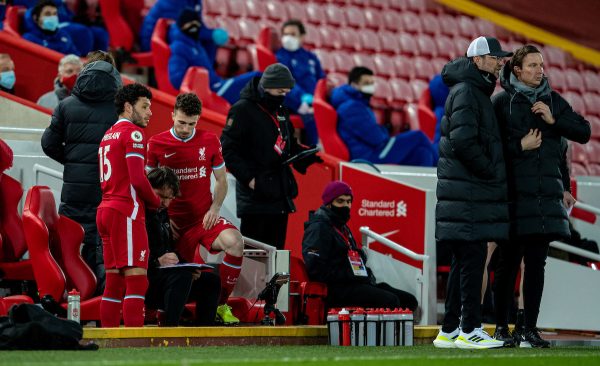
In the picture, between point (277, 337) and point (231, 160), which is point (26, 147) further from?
point (277, 337)

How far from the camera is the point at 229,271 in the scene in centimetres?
745

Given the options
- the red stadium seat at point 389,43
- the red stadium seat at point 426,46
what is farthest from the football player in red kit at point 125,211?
the red stadium seat at point 426,46

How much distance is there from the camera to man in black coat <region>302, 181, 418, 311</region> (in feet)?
26.9

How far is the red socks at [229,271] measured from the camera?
7418 millimetres

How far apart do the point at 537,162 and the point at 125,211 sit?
2.22 meters

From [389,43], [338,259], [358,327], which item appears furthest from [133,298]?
[389,43]

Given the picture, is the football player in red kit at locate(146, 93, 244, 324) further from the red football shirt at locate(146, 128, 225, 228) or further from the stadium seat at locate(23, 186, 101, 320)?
the stadium seat at locate(23, 186, 101, 320)

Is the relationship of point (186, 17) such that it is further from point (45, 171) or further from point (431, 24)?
point (431, 24)

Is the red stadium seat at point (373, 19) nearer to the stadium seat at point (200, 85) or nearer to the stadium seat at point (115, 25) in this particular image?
the stadium seat at point (115, 25)

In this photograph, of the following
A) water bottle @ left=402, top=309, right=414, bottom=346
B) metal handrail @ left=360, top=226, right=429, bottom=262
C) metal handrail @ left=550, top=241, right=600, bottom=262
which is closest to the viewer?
water bottle @ left=402, top=309, right=414, bottom=346

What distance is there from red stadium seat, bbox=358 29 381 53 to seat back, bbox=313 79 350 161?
4.08 m

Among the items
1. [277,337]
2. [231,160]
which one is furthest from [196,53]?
[277,337]

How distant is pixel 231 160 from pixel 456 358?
2667 mm

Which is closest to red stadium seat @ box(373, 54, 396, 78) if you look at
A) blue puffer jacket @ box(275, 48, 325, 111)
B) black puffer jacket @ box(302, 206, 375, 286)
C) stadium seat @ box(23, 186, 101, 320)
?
blue puffer jacket @ box(275, 48, 325, 111)
